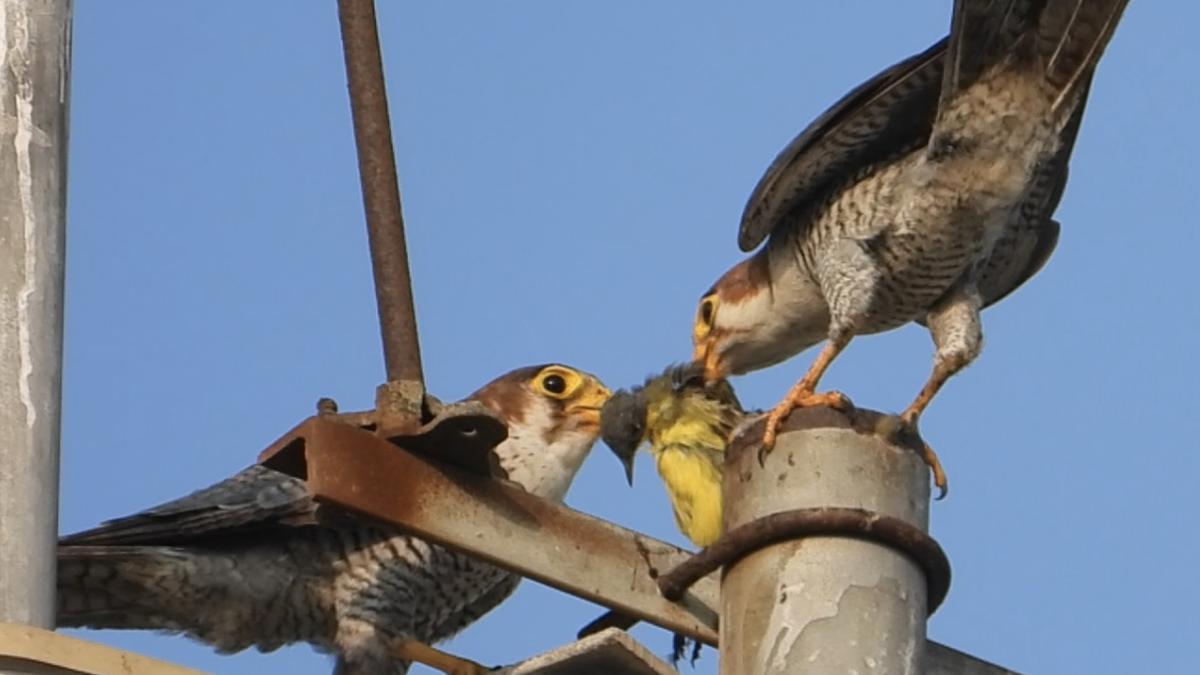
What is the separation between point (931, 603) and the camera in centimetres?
396

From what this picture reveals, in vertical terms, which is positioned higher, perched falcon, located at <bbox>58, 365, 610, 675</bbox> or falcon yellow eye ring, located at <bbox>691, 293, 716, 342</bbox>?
falcon yellow eye ring, located at <bbox>691, 293, 716, 342</bbox>

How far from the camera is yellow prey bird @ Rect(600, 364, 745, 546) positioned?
210 inches

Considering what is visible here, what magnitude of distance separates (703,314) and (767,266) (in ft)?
1.06

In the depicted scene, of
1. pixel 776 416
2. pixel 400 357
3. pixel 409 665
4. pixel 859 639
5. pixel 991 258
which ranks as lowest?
pixel 859 639

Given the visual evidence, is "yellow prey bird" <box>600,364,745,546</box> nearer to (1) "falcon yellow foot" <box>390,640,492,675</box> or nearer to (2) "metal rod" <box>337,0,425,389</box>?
(1) "falcon yellow foot" <box>390,640,492,675</box>

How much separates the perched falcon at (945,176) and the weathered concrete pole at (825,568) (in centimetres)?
288

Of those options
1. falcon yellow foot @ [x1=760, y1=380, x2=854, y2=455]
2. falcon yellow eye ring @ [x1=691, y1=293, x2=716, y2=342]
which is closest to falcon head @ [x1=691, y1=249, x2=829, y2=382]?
falcon yellow eye ring @ [x1=691, y1=293, x2=716, y2=342]

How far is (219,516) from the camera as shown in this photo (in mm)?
6840

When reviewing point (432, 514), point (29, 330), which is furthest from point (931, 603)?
point (29, 330)

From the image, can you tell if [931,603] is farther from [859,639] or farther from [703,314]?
[703,314]

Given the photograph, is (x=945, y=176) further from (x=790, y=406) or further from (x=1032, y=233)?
(x=790, y=406)

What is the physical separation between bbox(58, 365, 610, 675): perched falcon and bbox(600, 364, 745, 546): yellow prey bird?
790 mm

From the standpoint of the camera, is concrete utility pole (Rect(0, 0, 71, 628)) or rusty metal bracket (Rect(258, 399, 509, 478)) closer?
concrete utility pole (Rect(0, 0, 71, 628))

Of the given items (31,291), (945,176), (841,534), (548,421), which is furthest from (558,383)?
(31,291)
